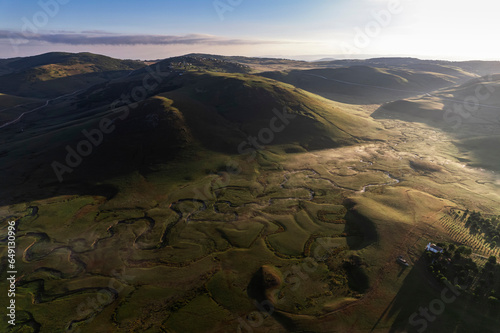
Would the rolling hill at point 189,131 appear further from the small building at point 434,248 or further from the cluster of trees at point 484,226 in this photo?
the small building at point 434,248

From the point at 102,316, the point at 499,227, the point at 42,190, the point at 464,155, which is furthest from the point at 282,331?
the point at 464,155

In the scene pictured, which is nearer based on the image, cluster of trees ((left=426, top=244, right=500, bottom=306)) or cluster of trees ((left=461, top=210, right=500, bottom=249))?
cluster of trees ((left=426, top=244, right=500, bottom=306))

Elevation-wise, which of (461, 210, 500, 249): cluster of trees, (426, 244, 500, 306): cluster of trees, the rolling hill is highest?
the rolling hill

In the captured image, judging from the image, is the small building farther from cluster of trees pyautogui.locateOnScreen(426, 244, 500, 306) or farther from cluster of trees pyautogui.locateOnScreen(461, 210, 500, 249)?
cluster of trees pyautogui.locateOnScreen(461, 210, 500, 249)

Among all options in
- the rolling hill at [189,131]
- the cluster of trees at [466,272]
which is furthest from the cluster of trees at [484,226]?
the rolling hill at [189,131]

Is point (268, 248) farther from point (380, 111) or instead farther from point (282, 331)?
point (380, 111)

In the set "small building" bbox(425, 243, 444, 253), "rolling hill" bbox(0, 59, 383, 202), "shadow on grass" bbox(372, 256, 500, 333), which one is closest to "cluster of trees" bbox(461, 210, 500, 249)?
"small building" bbox(425, 243, 444, 253)
